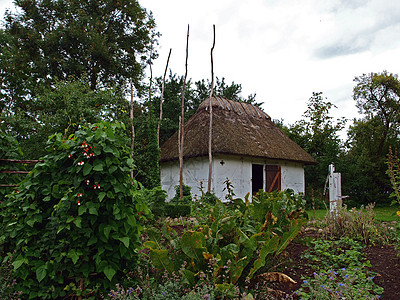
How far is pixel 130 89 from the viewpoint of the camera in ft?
54.5

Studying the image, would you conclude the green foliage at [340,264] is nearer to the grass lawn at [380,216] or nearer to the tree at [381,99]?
the grass lawn at [380,216]

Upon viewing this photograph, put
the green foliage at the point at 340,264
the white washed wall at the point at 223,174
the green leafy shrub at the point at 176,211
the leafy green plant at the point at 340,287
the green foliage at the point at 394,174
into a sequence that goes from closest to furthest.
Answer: the leafy green plant at the point at 340,287 < the green foliage at the point at 340,264 < the green foliage at the point at 394,174 < the green leafy shrub at the point at 176,211 < the white washed wall at the point at 223,174

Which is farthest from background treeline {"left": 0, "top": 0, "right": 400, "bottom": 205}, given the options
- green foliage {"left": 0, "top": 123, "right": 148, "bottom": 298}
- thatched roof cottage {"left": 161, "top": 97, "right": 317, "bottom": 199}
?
green foliage {"left": 0, "top": 123, "right": 148, "bottom": 298}

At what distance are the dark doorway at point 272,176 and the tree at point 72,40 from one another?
322 inches

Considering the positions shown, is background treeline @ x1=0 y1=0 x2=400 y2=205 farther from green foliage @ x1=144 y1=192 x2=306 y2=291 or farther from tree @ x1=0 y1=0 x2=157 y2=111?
green foliage @ x1=144 y1=192 x2=306 y2=291

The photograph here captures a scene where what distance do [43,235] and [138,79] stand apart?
16.2m

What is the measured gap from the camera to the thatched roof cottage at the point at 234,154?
1177 centimetres

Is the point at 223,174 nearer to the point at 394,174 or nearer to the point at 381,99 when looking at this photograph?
the point at 394,174

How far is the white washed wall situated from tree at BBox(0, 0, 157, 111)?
17.1 feet

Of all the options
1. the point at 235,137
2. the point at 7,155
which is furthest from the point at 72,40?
the point at 7,155

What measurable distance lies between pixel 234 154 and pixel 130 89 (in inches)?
317

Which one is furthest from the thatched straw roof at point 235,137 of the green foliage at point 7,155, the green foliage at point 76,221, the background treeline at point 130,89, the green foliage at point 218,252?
the green foliage at point 76,221

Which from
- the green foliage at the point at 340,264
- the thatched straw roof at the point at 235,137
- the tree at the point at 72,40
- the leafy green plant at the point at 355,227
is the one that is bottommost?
the green foliage at the point at 340,264

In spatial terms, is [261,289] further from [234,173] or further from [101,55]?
[101,55]
